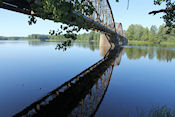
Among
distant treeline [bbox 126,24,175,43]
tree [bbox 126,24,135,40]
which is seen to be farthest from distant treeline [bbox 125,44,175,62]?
tree [bbox 126,24,135,40]

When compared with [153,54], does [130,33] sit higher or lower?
higher

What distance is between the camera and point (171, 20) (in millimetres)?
7855

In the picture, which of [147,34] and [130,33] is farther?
[130,33]

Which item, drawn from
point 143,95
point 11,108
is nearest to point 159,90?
point 143,95

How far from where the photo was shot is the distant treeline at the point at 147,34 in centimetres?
14225

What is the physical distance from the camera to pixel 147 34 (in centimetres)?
16725

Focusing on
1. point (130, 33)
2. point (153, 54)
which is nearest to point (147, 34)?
point (130, 33)

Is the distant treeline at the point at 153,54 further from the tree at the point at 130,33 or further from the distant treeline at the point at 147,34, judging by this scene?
the tree at the point at 130,33

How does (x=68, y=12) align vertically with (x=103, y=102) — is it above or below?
above

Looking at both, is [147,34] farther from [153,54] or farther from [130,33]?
[153,54]

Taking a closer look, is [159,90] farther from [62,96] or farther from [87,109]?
[62,96]

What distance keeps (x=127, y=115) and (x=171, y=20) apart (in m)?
6.16

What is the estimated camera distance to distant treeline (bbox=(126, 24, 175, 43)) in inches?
5600

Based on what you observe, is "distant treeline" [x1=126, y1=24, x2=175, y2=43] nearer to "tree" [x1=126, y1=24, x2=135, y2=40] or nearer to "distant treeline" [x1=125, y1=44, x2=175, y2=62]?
"tree" [x1=126, y1=24, x2=135, y2=40]
